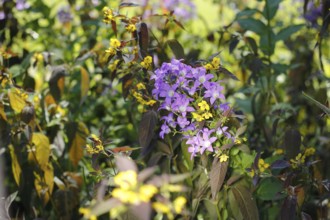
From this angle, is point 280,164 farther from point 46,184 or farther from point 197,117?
point 46,184

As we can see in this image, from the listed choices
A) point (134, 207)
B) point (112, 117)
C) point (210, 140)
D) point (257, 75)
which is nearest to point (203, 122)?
point (210, 140)

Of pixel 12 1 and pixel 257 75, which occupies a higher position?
pixel 12 1

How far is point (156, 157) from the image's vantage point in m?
1.72

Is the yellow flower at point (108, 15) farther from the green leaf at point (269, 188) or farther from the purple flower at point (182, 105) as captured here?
the green leaf at point (269, 188)

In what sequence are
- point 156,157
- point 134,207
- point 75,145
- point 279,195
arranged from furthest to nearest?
point 75,145 < point 156,157 < point 279,195 < point 134,207

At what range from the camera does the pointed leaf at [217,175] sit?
1.41m

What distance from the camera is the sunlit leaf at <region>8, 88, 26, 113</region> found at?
1725 mm

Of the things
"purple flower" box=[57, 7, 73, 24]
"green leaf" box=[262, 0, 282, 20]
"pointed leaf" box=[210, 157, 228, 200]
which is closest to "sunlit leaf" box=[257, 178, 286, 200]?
"pointed leaf" box=[210, 157, 228, 200]

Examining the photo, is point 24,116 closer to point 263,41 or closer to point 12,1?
point 12,1

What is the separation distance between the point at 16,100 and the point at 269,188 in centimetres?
81

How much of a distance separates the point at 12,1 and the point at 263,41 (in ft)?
3.23


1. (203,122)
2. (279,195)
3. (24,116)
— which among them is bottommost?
(279,195)

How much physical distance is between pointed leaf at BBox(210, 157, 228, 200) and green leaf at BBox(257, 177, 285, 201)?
0.31 m

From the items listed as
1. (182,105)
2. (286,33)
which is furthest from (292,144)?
(286,33)
